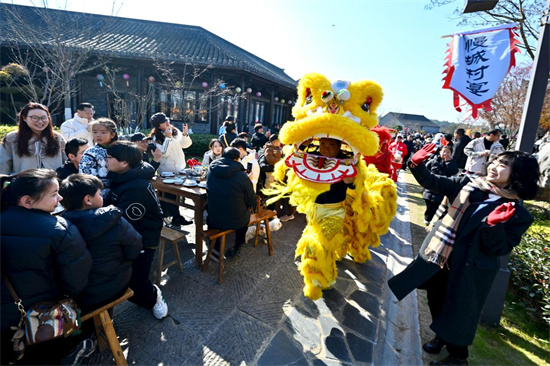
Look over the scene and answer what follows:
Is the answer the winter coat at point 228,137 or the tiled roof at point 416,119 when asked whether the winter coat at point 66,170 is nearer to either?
the winter coat at point 228,137

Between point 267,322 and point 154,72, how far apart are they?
12317 mm

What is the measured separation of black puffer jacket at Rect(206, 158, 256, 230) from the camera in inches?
132

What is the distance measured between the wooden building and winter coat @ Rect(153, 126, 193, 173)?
6.34 meters

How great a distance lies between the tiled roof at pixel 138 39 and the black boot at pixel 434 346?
11.3m

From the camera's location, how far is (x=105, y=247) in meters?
1.97

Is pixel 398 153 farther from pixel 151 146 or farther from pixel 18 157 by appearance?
pixel 18 157

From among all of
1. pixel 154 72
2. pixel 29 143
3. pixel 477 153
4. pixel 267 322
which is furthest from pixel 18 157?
pixel 154 72

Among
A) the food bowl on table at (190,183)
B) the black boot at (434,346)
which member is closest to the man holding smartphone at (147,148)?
the food bowl on table at (190,183)

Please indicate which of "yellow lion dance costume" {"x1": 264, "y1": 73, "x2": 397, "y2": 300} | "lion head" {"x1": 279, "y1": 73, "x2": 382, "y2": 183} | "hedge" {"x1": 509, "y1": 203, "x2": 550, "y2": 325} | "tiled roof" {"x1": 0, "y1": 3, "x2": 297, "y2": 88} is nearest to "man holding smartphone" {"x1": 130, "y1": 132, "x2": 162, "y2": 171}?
"yellow lion dance costume" {"x1": 264, "y1": 73, "x2": 397, "y2": 300}

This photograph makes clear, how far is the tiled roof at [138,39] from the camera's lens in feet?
30.8

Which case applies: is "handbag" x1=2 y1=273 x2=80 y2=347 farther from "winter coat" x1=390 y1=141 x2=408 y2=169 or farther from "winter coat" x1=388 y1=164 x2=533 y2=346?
"winter coat" x1=390 y1=141 x2=408 y2=169

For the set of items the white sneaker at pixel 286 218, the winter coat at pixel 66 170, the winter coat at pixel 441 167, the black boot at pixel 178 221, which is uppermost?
the winter coat at pixel 441 167

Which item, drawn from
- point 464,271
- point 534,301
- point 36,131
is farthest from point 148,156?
point 534,301

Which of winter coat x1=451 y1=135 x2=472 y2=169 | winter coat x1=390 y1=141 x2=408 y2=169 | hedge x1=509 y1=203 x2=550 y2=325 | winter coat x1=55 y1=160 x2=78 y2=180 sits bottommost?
hedge x1=509 y1=203 x2=550 y2=325
